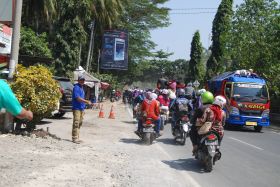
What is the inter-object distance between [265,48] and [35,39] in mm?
17645

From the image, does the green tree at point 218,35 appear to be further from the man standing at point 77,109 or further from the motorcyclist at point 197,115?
the motorcyclist at point 197,115

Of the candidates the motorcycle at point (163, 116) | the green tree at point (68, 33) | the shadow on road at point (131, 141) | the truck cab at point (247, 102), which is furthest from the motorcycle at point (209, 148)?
the green tree at point (68, 33)

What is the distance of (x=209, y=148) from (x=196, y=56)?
6975 cm

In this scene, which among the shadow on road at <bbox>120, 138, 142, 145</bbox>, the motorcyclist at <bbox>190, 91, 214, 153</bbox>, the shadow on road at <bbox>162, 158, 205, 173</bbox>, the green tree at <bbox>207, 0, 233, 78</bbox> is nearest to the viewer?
the shadow on road at <bbox>162, 158, 205, 173</bbox>

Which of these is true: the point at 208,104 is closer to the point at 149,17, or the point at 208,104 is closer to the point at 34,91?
the point at 34,91

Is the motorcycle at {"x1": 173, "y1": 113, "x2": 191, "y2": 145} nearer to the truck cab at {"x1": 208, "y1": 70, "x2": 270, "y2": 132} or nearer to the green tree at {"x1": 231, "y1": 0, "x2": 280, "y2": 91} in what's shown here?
the truck cab at {"x1": 208, "y1": 70, "x2": 270, "y2": 132}

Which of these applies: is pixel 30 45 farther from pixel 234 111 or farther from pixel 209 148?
pixel 209 148

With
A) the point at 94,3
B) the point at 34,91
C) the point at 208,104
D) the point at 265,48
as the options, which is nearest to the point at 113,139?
the point at 34,91

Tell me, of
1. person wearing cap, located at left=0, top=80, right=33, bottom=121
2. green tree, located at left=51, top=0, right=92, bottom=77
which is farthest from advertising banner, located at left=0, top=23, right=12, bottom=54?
green tree, located at left=51, top=0, right=92, bottom=77

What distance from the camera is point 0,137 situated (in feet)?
35.7

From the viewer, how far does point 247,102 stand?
21141mm

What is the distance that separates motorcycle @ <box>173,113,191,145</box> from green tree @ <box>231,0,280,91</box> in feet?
68.6

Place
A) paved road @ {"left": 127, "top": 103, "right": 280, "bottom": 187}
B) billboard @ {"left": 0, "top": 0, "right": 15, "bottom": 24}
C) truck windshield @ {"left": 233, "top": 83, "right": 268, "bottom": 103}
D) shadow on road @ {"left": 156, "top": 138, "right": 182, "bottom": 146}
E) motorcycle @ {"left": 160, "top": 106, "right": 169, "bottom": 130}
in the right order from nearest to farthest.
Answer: paved road @ {"left": 127, "top": 103, "right": 280, "bottom": 187}, shadow on road @ {"left": 156, "top": 138, "right": 182, "bottom": 146}, billboard @ {"left": 0, "top": 0, "right": 15, "bottom": 24}, motorcycle @ {"left": 160, "top": 106, "right": 169, "bottom": 130}, truck windshield @ {"left": 233, "top": 83, "right": 268, "bottom": 103}

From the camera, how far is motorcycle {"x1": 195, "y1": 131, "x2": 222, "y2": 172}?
30.2 feet
